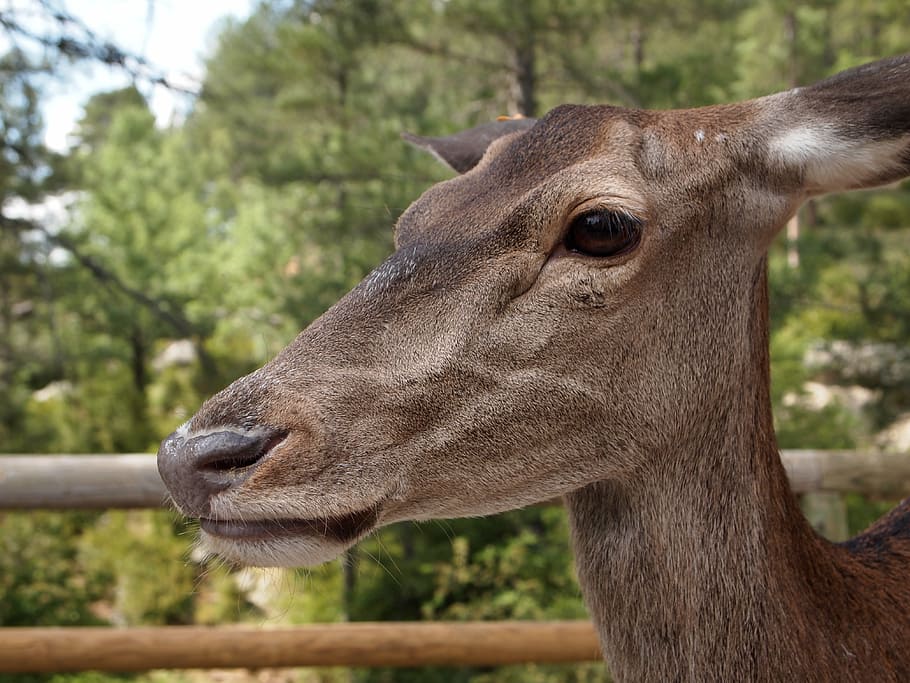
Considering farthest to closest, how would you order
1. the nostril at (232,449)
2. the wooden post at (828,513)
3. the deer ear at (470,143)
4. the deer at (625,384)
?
the wooden post at (828,513) < the deer ear at (470,143) < the deer at (625,384) < the nostril at (232,449)

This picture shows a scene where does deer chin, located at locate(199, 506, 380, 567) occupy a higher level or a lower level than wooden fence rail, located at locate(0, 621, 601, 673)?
higher

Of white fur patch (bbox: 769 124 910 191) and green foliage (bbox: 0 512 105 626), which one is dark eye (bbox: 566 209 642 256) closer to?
white fur patch (bbox: 769 124 910 191)

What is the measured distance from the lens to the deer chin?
1459 mm

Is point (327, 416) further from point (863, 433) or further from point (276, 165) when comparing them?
point (863, 433)

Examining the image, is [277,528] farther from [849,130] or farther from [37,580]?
[37,580]

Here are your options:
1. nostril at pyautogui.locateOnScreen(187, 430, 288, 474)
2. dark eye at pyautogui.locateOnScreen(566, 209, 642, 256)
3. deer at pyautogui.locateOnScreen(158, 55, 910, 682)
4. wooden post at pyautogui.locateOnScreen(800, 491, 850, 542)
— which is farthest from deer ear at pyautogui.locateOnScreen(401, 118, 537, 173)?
wooden post at pyautogui.locateOnScreen(800, 491, 850, 542)

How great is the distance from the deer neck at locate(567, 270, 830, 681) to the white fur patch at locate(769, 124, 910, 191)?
17.0 inches

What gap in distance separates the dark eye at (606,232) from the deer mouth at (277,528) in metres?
0.69

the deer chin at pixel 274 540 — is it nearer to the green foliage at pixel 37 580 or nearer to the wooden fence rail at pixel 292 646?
the wooden fence rail at pixel 292 646

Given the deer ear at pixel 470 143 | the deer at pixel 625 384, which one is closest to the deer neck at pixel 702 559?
the deer at pixel 625 384

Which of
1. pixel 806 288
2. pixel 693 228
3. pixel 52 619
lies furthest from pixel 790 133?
pixel 52 619

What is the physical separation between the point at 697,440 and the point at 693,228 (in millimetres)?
451

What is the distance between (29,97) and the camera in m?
4.77

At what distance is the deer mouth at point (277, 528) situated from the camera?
4.78ft
